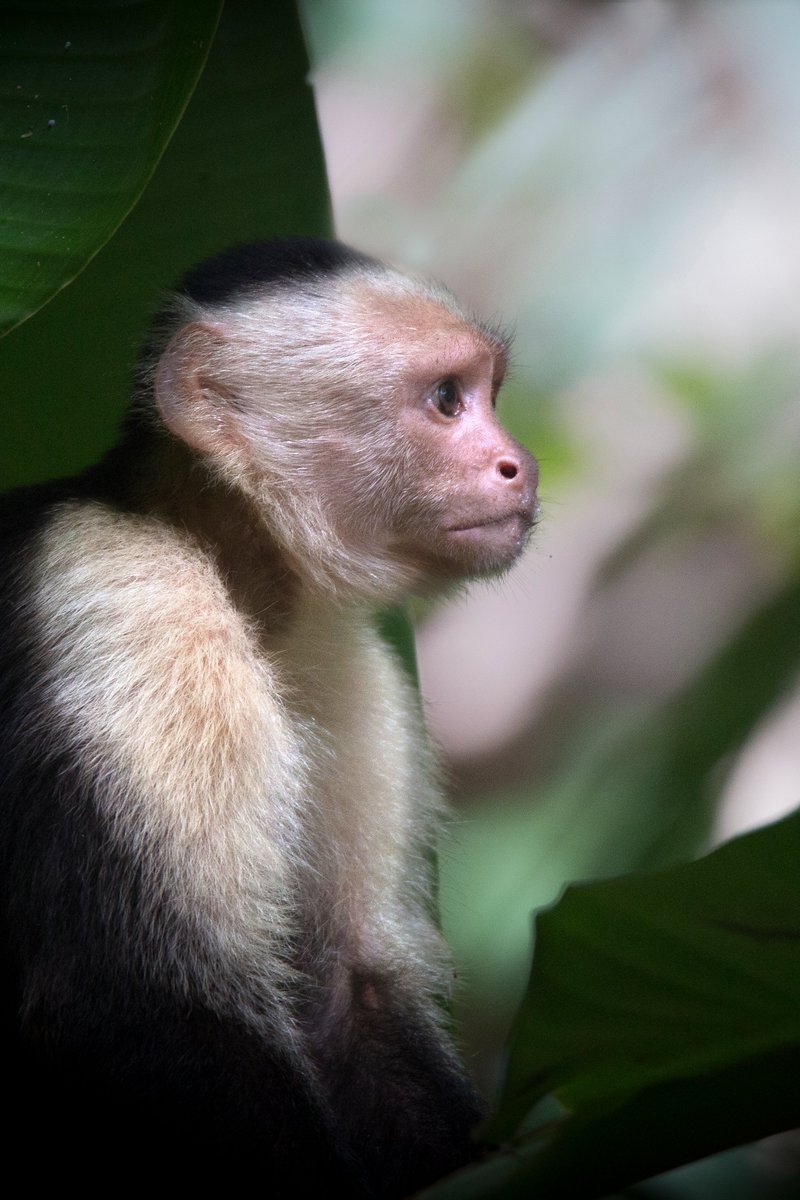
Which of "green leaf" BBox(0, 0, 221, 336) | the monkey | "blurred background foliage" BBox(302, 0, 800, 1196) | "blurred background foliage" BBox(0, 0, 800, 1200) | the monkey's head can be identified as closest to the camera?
Result: the monkey

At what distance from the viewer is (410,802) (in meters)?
2.05

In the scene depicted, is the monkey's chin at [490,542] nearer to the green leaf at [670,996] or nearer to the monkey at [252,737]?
the monkey at [252,737]

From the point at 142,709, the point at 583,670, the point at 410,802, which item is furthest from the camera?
the point at 583,670

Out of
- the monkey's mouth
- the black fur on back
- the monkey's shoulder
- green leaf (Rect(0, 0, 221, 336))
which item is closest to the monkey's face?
the monkey's mouth

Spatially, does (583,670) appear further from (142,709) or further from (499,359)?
(142,709)

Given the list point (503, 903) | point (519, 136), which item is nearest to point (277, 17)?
point (519, 136)

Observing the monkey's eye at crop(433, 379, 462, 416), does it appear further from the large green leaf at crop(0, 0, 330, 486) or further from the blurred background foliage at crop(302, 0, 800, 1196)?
the blurred background foliage at crop(302, 0, 800, 1196)

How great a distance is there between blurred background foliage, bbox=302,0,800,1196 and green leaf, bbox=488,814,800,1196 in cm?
182

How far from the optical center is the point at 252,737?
159cm

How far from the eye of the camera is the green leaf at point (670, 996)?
2.87 feet

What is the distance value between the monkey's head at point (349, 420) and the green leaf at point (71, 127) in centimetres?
25

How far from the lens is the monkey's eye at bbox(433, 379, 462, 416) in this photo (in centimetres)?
192

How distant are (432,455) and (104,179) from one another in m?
0.64

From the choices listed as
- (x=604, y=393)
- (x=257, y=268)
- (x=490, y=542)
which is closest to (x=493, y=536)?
(x=490, y=542)
